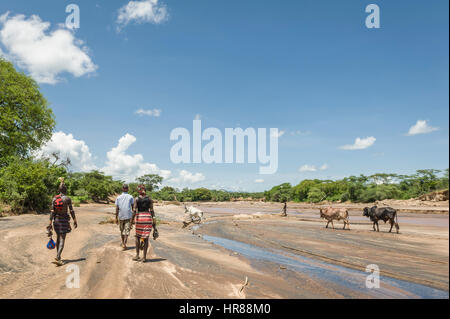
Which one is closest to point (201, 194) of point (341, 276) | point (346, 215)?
point (346, 215)

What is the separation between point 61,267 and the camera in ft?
26.2

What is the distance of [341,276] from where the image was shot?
771 centimetres

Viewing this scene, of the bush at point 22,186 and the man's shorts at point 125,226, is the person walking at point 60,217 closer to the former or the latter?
the man's shorts at point 125,226

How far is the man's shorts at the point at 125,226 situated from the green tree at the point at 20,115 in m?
23.8

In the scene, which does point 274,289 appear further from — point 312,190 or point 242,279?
point 312,190

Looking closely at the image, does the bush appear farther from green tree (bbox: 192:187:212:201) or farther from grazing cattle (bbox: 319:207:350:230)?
green tree (bbox: 192:187:212:201)

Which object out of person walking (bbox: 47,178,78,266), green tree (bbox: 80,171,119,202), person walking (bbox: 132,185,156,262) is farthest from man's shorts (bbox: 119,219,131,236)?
green tree (bbox: 80,171,119,202)

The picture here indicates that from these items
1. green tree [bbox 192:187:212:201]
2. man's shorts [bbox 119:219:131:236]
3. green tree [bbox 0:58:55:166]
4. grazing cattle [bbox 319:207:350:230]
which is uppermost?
green tree [bbox 0:58:55:166]

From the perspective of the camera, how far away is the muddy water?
18.2ft

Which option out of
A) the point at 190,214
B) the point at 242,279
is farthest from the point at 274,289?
the point at 190,214

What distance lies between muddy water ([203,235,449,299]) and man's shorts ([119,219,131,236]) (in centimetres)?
520

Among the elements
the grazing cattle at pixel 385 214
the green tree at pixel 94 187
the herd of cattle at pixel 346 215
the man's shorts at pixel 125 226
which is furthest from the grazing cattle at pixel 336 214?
the green tree at pixel 94 187

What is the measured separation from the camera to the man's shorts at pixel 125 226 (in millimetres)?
10172

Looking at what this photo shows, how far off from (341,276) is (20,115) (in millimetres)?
34161
